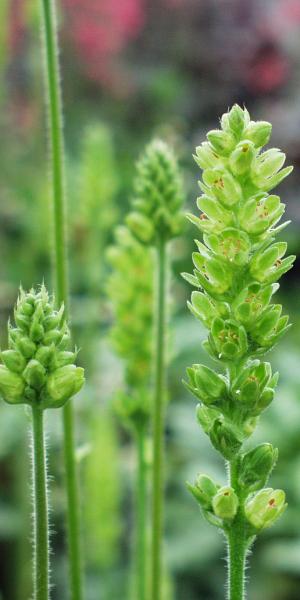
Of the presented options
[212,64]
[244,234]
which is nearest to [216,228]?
[244,234]

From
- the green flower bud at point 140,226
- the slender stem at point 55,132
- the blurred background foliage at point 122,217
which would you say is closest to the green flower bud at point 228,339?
the slender stem at point 55,132

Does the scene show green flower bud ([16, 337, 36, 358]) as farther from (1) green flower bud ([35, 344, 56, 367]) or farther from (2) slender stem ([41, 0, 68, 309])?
(2) slender stem ([41, 0, 68, 309])

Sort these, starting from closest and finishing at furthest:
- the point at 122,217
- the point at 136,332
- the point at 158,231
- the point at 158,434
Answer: the point at 158,434 < the point at 158,231 < the point at 136,332 < the point at 122,217

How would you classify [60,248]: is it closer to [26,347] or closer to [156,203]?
[156,203]

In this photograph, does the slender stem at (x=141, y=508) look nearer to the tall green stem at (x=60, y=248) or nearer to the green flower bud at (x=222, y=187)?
the tall green stem at (x=60, y=248)

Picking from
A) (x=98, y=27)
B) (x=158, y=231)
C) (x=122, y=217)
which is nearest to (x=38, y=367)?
(x=158, y=231)

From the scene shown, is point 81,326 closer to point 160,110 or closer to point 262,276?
point 262,276
